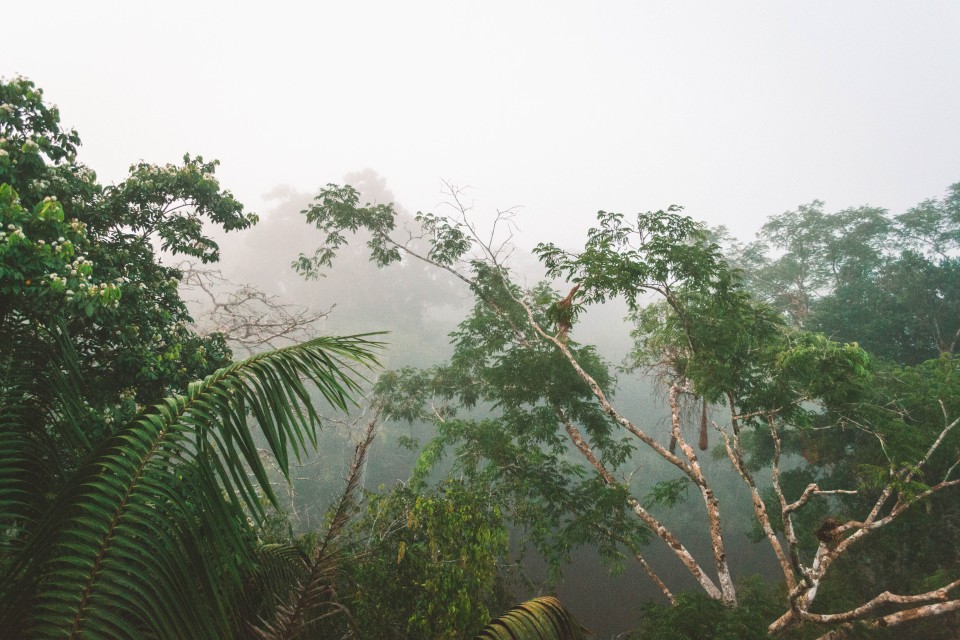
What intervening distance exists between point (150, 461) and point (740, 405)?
7504 mm

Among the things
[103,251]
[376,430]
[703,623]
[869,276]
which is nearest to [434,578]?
[376,430]

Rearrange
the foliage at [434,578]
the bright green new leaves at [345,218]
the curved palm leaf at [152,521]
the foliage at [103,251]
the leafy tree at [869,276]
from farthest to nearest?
the leafy tree at [869,276] → the bright green new leaves at [345,218] → the foliage at [434,578] → the foliage at [103,251] → the curved palm leaf at [152,521]

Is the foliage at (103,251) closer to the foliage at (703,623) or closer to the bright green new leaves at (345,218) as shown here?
the bright green new leaves at (345,218)

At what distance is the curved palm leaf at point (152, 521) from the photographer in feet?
3.79

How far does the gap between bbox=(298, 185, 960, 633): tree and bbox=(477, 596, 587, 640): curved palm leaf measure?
13.2 ft

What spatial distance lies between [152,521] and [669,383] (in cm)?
797

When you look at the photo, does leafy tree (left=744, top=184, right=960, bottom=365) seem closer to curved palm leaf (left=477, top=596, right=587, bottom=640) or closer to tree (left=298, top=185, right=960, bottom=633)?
tree (left=298, top=185, right=960, bottom=633)

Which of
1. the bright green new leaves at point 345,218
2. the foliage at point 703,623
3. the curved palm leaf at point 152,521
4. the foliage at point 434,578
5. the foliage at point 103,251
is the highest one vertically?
the bright green new leaves at point 345,218

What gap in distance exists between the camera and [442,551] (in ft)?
14.5

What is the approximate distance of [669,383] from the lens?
7898 millimetres

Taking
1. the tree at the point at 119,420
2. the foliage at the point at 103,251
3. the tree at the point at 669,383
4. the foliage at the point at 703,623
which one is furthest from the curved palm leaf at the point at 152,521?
the tree at the point at 669,383

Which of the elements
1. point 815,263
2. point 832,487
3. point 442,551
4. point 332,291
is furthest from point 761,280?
point 332,291

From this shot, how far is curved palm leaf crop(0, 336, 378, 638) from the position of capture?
3.79ft

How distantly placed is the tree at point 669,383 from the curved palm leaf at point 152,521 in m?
5.26
